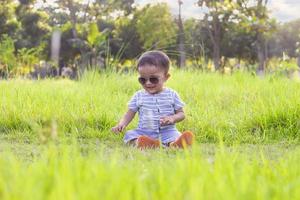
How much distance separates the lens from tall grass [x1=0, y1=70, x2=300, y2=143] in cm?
454

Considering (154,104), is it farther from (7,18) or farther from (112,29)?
(112,29)

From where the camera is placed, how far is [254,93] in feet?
19.2

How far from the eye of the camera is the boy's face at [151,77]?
4066 millimetres

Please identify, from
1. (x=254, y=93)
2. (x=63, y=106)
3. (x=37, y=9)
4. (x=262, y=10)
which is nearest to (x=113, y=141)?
(x=63, y=106)

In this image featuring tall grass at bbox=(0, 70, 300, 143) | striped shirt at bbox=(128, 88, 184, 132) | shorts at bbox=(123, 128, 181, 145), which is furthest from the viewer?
tall grass at bbox=(0, 70, 300, 143)

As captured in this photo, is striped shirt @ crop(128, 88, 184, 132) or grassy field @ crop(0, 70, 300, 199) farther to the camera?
striped shirt @ crop(128, 88, 184, 132)

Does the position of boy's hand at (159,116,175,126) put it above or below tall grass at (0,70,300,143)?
above

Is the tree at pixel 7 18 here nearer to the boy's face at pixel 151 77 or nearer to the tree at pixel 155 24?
the tree at pixel 155 24

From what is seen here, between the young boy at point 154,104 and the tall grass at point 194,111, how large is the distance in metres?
0.43

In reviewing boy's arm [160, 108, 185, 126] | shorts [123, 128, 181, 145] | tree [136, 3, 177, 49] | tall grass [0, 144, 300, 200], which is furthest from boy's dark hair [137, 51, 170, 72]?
tree [136, 3, 177, 49]

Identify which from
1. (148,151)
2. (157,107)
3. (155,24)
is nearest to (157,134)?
(157,107)

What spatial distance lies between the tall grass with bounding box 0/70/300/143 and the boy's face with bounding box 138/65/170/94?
2.13 feet

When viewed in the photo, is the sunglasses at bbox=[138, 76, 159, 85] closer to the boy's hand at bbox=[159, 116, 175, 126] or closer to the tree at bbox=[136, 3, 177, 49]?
the boy's hand at bbox=[159, 116, 175, 126]

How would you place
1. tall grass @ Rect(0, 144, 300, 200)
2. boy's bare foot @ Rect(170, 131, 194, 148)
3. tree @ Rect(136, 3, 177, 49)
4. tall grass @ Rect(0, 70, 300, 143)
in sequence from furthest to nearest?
1. tree @ Rect(136, 3, 177, 49)
2. tall grass @ Rect(0, 70, 300, 143)
3. boy's bare foot @ Rect(170, 131, 194, 148)
4. tall grass @ Rect(0, 144, 300, 200)
